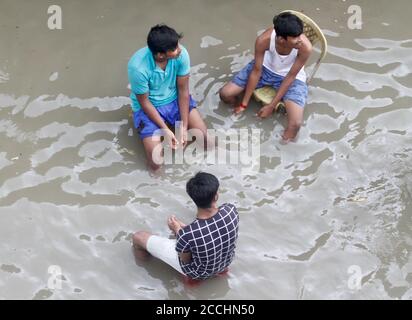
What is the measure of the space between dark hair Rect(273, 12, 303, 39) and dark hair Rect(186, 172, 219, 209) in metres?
1.54

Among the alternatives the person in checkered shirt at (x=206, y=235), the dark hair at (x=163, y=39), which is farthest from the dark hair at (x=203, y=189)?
the dark hair at (x=163, y=39)

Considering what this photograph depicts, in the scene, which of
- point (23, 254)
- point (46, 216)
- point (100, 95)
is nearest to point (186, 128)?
point (100, 95)

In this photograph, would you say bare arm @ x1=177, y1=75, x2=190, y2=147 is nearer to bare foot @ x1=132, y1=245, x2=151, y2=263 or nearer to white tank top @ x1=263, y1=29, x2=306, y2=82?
white tank top @ x1=263, y1=29, x2=306, y2=82

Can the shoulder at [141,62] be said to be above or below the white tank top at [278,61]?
above

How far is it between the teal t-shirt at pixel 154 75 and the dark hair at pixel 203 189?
1.20 meters

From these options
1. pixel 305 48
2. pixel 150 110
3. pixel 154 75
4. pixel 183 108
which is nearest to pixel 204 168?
pixel 183 108

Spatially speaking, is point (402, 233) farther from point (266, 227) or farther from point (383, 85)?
point (383, 85)

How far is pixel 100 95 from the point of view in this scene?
5273 millimetres

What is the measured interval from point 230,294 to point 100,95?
2.17 m

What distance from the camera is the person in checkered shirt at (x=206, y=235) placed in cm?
358

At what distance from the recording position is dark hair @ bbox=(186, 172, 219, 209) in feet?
11.6

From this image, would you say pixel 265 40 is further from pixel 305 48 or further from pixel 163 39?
pixel 163 39

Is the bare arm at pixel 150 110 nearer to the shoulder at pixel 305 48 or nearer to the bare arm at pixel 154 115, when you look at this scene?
the bare arm at pixel 154 115
